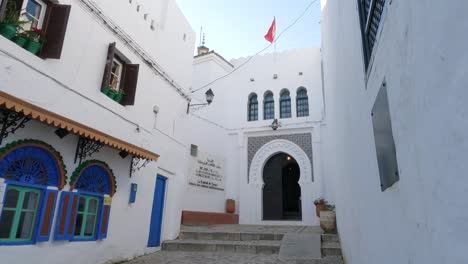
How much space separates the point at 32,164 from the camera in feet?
13.3

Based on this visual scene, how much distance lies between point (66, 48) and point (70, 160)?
162 centimetres

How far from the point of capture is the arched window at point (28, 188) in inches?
147

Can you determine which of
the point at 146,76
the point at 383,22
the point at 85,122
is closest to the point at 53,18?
the point at 85,122

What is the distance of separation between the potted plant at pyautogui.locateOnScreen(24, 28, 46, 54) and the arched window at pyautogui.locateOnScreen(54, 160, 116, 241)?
5.73ft

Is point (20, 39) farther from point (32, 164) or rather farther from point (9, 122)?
point (32, 164)

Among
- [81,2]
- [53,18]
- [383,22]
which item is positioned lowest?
[383,22]

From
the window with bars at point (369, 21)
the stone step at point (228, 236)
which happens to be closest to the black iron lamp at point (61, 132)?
the window with bars at point (369, 21)

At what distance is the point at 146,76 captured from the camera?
21.9ft

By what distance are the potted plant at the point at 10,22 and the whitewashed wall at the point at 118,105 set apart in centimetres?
13

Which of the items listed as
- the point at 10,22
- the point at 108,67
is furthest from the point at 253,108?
the point at 10,22

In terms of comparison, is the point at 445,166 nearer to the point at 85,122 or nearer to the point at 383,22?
the point at 383,22

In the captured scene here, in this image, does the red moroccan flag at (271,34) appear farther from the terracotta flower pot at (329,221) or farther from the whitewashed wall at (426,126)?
the whitewashed wall at (426,126)

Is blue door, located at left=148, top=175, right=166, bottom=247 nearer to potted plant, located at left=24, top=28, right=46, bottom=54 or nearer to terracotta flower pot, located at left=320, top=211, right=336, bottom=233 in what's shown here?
terracotta flower pot, located at left=320, top=211, right=336, bottom=233

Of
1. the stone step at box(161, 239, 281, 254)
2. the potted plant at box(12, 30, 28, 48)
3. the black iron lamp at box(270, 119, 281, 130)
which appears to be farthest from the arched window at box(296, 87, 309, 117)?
the potted plant at box(12, 30, 28, 48)
